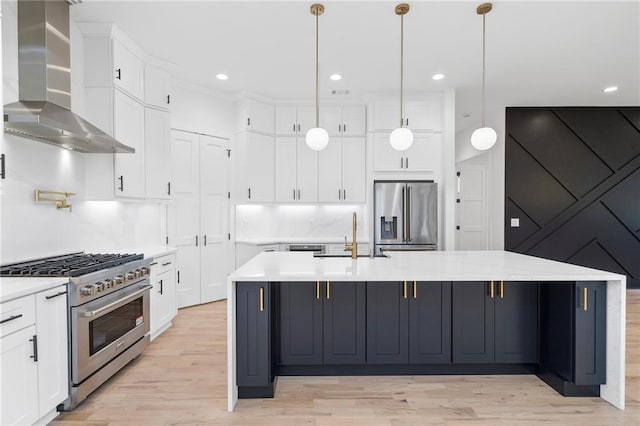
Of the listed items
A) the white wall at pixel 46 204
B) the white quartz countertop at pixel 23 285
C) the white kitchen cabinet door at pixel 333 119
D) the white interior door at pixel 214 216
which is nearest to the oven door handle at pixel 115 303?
the white quartz countertop at pixel 23 285

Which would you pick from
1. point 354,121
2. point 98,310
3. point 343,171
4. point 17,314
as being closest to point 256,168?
point 343,171

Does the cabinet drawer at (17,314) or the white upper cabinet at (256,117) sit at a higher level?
the white upper cabinet at (256,117)

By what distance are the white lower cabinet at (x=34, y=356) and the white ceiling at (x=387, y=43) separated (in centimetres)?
250

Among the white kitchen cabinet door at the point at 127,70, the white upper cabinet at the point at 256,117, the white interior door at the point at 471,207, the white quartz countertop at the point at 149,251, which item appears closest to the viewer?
the white kitchen cabinet door at the point at 127,70

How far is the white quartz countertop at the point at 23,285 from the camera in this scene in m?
1.79

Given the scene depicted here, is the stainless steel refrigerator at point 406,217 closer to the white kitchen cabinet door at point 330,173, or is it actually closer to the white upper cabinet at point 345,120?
the white kitchen cabinet door at point 330,173

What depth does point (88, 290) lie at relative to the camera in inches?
90.7

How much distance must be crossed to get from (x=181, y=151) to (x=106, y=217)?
4.65 ft

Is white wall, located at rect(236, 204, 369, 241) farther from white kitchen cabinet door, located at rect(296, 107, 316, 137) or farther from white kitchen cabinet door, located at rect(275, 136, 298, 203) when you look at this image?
white kitchen cabinet door, located at rect(296, 107, 316, 137)

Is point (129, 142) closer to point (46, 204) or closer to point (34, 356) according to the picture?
point (46, 204)

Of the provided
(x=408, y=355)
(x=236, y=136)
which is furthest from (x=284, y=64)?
(x=408, y=355)

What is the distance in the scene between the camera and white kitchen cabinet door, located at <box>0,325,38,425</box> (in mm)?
1754

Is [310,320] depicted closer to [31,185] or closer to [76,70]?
[31,185]

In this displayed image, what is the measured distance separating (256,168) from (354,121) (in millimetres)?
1690
